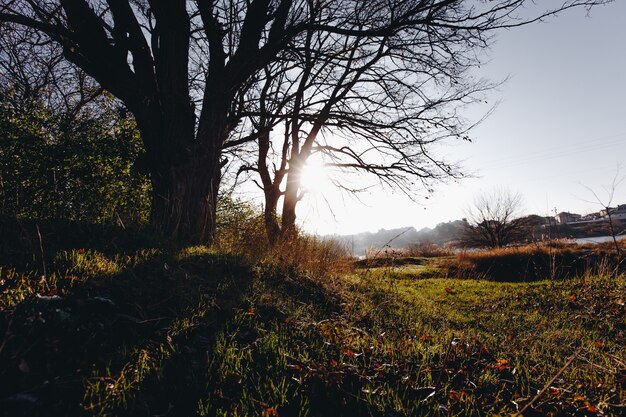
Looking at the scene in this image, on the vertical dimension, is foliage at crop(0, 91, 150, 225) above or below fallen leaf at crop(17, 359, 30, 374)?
above

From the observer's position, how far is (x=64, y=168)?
5.51m

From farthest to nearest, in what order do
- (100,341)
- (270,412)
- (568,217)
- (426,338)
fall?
1. (568,217)
2. (426,338)
3. (100,341)
4. (270,412)

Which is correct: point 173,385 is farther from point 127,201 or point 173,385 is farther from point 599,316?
point 599,316

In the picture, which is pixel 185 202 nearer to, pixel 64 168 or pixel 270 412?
pixel 64 168

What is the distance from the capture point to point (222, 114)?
5.55 m

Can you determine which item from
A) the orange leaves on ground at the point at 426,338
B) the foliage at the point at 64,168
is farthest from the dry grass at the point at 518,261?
the foliage at the point at 64,168

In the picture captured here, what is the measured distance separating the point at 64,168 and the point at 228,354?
17.7 ft

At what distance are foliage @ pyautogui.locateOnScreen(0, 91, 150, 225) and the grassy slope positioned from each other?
2.15 m

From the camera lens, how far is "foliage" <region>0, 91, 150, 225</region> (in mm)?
5094

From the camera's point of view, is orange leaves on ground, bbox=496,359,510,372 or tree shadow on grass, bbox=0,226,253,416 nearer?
tree shadow on grass, bbox=0,226,253,416

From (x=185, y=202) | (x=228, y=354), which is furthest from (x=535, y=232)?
(x=228, y=354)

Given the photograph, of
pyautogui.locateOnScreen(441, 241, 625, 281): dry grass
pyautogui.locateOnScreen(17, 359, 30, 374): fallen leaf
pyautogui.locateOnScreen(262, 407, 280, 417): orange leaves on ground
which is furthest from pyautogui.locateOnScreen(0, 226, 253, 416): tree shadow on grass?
pyautogui.locateOnScreen(441, 241, 625, 281): dry grass

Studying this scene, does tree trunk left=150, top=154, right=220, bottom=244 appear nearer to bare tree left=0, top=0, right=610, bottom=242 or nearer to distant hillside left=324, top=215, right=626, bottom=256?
bare tree left=0, top=0, right=610, bottom=242

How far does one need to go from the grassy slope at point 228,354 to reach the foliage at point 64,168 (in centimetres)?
215
